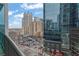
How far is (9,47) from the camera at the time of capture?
2.27 meters

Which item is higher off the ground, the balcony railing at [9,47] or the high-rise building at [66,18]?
the high-rise building at [66,18]

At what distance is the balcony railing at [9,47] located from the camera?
2.25 meters

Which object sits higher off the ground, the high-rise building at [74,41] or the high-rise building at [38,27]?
the high-rise building at [38,27]

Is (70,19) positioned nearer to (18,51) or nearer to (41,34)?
(41,34)

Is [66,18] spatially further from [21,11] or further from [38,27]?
[21,11]

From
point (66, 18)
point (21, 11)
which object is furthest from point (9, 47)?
point (66, 18)

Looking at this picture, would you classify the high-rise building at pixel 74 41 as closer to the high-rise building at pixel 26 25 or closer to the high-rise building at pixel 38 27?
the high-rise building at pixel 38 27

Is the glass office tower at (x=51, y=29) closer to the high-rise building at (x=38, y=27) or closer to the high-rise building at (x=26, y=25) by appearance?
the high-rise building at (x=38, y=27)

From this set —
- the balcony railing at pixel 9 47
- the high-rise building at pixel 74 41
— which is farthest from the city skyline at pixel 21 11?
the high-rise building at pixel 74 41

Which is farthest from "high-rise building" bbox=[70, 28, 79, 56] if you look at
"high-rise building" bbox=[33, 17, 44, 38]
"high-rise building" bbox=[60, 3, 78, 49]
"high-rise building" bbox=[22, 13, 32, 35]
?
"high-rise building" bbox=[22, 13, 32, 35]

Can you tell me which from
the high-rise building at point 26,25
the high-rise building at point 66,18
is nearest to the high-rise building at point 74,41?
the high-rise building at point 66,18

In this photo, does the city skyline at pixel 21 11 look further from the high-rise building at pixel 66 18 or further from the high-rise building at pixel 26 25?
the high-rise building at pixel 66 18

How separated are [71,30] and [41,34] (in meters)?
0.33

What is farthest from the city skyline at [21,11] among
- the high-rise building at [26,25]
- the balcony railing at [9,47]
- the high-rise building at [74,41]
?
the high-rise building at [74,41]
